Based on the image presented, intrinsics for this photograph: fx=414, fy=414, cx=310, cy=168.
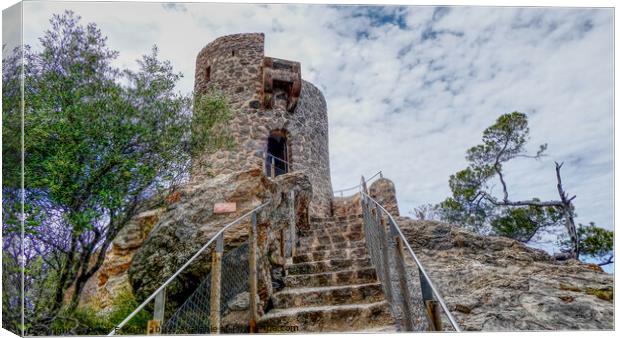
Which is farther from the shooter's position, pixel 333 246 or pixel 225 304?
pixel 333 246

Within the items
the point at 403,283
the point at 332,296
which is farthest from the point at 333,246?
the point at 403,283

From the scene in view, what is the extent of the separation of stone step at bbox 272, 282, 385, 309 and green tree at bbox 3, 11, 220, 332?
1706 mm

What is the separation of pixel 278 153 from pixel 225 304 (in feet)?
23.0

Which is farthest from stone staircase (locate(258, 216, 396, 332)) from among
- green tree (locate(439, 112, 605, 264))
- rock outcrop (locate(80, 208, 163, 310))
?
green tree (locate(439, 112, 605, 264))

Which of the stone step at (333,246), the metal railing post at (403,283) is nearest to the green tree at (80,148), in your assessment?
the stone step at (333,246)

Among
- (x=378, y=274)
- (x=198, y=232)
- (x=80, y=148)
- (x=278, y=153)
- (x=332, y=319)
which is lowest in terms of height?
(x=332, y=319)

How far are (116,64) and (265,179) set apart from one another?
1975mm

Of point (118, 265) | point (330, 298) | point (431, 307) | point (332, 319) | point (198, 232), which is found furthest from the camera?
point (118, 265)

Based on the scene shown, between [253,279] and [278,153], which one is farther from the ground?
[278,153]

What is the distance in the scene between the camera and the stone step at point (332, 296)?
3.71 metres

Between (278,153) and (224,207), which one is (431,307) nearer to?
(224,207)

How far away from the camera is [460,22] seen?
4582 millimetres

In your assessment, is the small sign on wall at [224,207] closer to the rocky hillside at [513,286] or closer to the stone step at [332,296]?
the stone step at [332,296]

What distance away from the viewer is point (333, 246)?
214 inches
